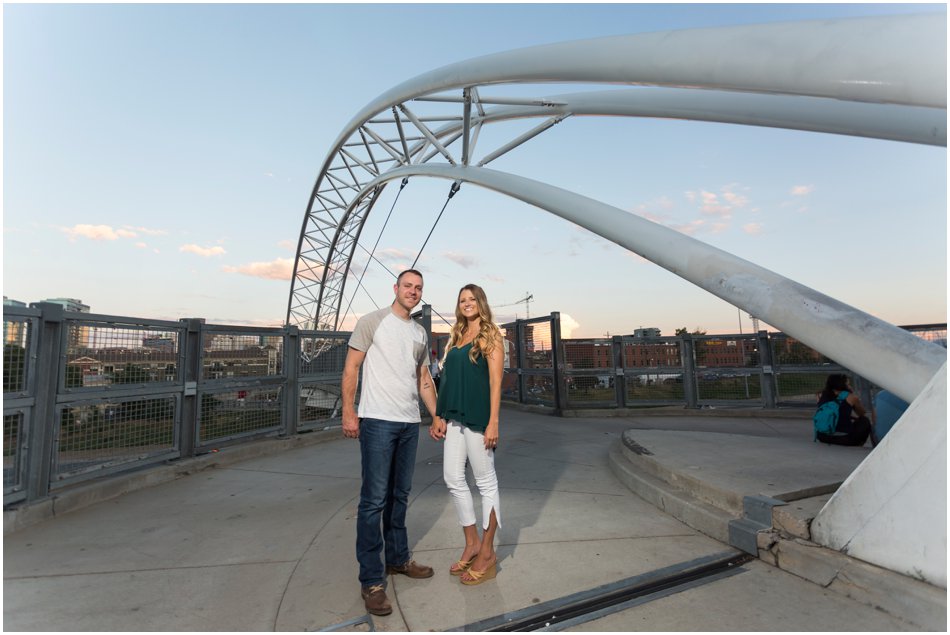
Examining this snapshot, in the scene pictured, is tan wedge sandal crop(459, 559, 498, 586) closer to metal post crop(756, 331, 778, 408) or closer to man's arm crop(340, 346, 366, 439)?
man's arm crop(340, 346, 366, 439)

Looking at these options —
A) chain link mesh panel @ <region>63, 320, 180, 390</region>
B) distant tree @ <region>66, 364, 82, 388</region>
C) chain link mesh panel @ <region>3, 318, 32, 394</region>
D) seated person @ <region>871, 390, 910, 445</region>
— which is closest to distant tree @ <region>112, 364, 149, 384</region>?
chain link mesh panel @ <region>63, 320, 180, 390</region>

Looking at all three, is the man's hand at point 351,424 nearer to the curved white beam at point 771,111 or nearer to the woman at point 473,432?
the woman at point 473,432

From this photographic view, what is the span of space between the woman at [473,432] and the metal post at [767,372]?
29.0 ft

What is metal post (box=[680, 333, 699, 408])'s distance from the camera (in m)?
10.2

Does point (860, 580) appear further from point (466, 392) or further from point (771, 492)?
point (466, 392)

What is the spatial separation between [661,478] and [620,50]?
4.20 metres

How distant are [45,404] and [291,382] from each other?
3252 millimetres

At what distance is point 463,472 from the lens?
113 inches

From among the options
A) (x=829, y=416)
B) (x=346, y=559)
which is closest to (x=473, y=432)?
(x=346, y=559)

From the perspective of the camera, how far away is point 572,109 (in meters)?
9.47

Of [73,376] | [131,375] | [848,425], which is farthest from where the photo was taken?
[848,425]

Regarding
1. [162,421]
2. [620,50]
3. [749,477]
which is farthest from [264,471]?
[620,50]

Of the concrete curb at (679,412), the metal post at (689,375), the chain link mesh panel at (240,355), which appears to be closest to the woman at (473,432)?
the chain link mesh panel at (240,355)

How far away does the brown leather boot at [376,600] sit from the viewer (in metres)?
2.39
